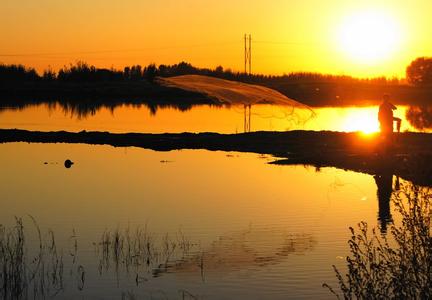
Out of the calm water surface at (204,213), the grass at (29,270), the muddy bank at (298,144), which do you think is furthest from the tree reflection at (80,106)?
the grass at (29,270)

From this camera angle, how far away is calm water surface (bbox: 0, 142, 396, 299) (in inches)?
480

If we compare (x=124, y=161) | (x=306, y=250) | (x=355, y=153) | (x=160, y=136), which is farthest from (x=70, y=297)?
(x=160, y=136)

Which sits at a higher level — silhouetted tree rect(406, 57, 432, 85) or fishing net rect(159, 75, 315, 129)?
silhouetted tree rect(406, 57, 432, 85)

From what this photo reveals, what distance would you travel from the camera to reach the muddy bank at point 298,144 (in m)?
27.7

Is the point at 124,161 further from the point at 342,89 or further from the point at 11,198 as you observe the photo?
the point at 342,89

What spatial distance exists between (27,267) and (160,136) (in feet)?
86.2

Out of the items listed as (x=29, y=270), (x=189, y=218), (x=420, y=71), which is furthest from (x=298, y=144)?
(x=420, y=71)

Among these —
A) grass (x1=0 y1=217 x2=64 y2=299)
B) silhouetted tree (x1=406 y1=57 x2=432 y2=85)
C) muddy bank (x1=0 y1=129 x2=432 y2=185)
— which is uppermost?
silhouetted tree (x1=406 y1=57 x2=432 y2=85)

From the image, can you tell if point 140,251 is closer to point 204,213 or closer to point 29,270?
point 29,270

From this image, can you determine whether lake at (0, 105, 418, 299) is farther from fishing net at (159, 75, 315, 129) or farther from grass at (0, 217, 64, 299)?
fishing net at (159, 75, 315, 129)

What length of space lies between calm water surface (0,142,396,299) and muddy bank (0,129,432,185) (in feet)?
4.78

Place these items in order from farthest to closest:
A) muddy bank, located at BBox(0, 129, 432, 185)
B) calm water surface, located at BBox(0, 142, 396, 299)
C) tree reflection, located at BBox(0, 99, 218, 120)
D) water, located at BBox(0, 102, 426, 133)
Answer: tree reflection, located at BBox(0, 99, 218, 120), water, located at BBox(0, 102, 426, 133), muddy bank, located at BBox(0, 129, 432, 185), calm water surface, located at BBox(0, 142, 396, 299)

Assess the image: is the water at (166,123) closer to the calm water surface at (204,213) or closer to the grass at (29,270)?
the calm water surface at (204,213)

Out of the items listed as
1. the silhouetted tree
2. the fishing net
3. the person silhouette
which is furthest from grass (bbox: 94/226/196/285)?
the silhouetted tree
